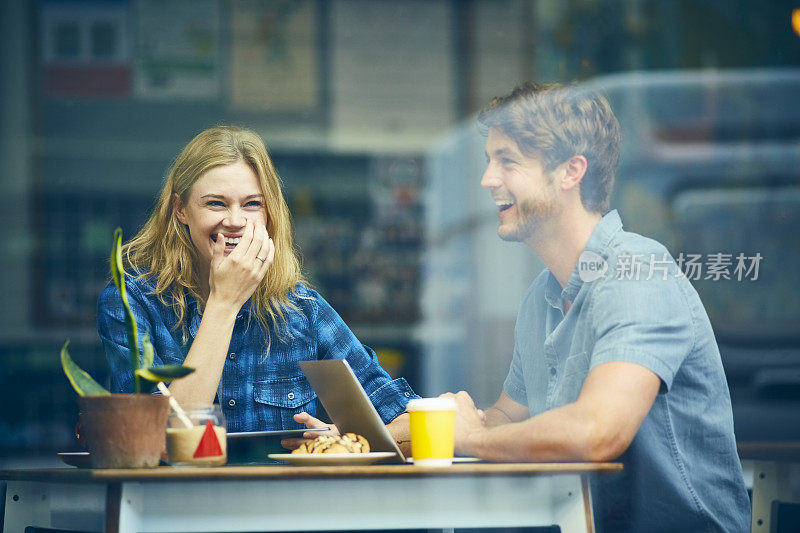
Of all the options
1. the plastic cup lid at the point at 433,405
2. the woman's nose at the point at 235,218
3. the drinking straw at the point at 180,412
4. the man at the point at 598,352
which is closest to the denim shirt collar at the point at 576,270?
the man at the point at 598,352

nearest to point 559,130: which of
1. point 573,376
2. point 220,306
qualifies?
point 573,376

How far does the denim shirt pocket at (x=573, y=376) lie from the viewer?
4.83 feet

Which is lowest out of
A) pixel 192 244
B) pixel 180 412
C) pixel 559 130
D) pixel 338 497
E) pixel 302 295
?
pixel 338 497

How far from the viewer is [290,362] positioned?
6.00 ft

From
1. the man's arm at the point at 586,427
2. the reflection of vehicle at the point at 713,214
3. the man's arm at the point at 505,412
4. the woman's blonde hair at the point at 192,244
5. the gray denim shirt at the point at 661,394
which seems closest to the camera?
the man's arm at the point at 586,427

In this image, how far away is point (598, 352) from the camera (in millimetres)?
1459

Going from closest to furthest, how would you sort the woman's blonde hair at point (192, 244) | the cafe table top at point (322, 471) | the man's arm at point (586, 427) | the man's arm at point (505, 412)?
the cafe table top at point (322, 471), the man's arm at point (586, 427), the man's arm at point (505, 412), the woman's blonde hair at point (192, 244)

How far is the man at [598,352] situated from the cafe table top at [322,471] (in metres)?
0.06

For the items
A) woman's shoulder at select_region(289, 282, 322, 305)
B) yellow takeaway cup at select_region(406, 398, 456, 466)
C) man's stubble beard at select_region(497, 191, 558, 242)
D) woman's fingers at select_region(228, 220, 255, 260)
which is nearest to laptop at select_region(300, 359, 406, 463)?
yellow takeaway cup at select_region(406, 398, 456, 466)

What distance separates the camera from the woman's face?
5.72 ft

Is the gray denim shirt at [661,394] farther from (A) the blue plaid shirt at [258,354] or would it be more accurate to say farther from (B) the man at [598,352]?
(A) the blue plaid shirt at [258,354]

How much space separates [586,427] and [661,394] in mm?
179

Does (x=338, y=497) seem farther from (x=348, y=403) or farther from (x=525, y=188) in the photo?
(x=525, y=188)

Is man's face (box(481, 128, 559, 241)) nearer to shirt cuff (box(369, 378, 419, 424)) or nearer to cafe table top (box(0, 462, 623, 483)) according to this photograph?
shirt cuff (box(369, 378, 419, 424))
